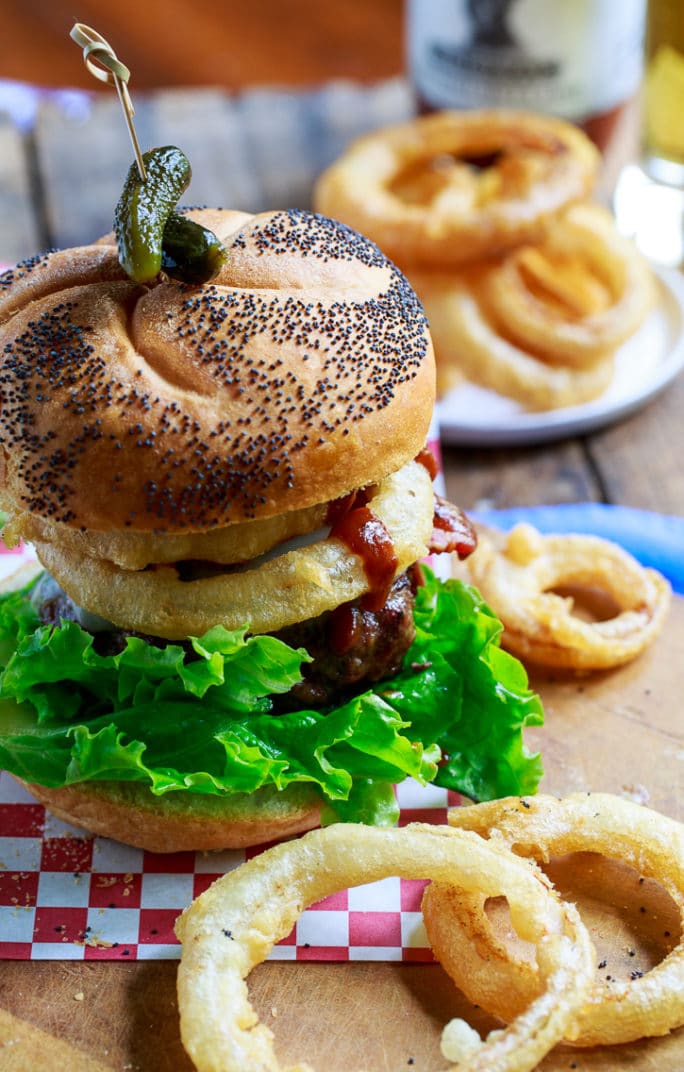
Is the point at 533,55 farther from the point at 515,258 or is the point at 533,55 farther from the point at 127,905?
the point at 127,905

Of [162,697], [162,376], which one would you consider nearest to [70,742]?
[162,697]

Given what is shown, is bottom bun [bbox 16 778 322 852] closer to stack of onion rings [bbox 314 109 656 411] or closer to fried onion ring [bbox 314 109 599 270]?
stack of onion rings [bbox 314 109 656 411]

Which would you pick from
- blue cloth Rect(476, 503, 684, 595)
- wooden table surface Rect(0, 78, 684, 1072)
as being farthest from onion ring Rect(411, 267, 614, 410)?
blue cloth Rect(476, 503, 684, 595)

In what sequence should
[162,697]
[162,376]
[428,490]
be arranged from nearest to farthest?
[162,376], [162,697], [428,490]

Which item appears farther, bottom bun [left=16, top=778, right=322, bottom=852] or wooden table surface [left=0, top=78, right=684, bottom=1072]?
bottom bun [left=16, top=778, right=322, bottom=852]

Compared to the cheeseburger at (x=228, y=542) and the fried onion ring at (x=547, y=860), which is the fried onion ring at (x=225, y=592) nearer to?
the cheeseburger at (x=228, y=542)

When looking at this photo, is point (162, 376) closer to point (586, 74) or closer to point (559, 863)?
point (559, 863)

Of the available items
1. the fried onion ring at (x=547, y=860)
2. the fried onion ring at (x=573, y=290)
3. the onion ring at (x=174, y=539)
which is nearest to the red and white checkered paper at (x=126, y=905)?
the fried onion ring at (x=547, y=860)
